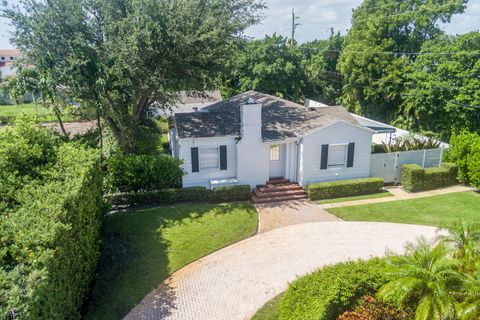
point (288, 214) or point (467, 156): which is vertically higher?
point (467, 156)

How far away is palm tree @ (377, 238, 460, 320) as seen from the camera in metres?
9.35

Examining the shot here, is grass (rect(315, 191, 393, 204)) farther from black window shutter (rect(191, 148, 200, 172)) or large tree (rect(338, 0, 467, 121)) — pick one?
large tree (rect(338, 0, 467, 121))

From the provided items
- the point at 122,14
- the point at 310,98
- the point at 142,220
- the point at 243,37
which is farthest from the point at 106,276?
the point at 310,98

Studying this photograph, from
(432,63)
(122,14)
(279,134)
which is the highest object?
(122,14)

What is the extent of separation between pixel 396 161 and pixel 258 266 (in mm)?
13001

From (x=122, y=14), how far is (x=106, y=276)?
1461 cm

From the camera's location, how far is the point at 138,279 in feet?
41.2

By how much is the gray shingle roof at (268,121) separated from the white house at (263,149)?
2.2 inches

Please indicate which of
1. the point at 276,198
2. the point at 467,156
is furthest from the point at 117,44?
the point at 467,156

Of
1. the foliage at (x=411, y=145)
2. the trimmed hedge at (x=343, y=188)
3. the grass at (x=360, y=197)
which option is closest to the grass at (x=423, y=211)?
the grass at (x=360, y=197)

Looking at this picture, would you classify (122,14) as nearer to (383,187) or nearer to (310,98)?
(383,187)

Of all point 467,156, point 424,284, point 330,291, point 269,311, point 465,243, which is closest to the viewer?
point 330,291

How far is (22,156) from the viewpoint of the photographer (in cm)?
1199

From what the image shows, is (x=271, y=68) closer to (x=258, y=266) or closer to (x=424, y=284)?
(x=258, y=266)
